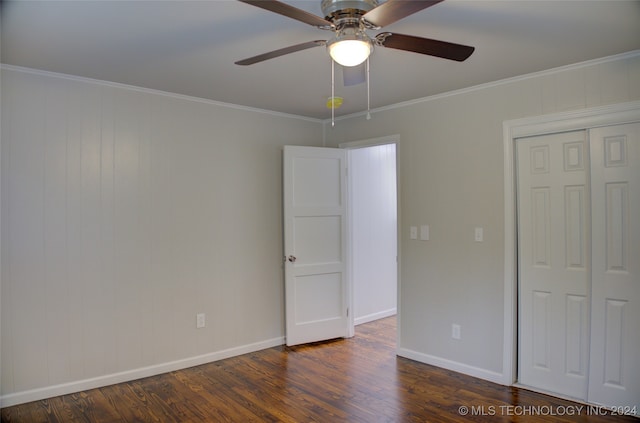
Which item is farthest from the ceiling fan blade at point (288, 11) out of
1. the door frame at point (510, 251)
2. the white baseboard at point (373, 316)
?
the white baseboard at point (373, 316)

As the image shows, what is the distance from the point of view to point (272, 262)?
4363 millimetres

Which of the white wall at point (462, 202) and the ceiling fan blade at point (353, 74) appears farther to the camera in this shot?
the white wall at point (462, 202)

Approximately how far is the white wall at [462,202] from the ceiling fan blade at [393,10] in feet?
6.47

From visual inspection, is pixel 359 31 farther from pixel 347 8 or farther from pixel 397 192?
pixel 397 192

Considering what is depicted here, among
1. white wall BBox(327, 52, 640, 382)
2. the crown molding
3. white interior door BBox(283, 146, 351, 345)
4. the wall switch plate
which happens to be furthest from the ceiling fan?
white interior door BBox(283, 146, 351, 345)

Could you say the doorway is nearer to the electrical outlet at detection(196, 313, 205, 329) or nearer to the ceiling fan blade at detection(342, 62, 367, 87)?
the electrical outlet at detection(196, 313, 205, 329)

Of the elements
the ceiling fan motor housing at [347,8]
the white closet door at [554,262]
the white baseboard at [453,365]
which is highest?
the ceiling fan motor housing at [347,8]

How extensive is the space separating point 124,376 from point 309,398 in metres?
1.54

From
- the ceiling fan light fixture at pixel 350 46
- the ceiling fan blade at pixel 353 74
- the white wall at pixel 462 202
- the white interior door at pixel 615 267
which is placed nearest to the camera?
the ceiling fan light fixture at pixel 350 46

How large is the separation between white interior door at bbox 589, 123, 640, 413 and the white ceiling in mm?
672

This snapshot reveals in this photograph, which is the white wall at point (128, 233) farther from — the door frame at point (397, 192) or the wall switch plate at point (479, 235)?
the wall switch plate at point (479, 235)

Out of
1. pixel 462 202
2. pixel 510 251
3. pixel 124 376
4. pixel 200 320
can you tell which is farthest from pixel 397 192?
pixel 124 376

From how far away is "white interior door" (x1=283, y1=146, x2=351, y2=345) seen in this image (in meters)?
4.29

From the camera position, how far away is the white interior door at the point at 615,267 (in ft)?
9.07
